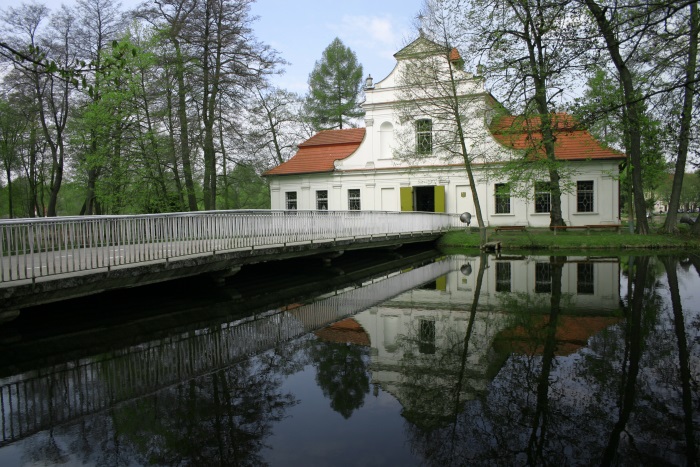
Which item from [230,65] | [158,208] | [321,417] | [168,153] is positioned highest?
[230,65]

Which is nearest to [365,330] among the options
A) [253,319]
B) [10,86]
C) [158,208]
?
[253,319]

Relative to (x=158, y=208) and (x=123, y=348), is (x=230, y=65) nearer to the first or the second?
(x=158, y=208)

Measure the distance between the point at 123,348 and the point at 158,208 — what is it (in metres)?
16.9

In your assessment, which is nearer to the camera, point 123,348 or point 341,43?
point 123,348

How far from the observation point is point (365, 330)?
295 inches

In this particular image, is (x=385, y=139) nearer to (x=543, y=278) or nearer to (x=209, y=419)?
(x=543, y=278)

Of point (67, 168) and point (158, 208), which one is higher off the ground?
point (67, 168)

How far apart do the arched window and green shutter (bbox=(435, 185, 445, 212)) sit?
367 cm

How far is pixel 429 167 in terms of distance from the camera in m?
27.2

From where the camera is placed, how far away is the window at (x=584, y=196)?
2492 centimetres

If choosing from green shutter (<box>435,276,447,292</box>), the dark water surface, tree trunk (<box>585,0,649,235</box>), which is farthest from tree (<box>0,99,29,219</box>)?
tree trunk (<box>585,0,649,235</box>)

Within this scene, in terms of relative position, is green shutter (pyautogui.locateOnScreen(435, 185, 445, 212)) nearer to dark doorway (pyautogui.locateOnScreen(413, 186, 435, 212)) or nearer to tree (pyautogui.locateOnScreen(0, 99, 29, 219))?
dark doorway (pyautogui.locateOnScreen(413, 186, 435, 212))

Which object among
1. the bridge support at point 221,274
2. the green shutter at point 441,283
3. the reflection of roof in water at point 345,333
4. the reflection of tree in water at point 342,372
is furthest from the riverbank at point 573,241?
the reflection of tree in water at point 342,372

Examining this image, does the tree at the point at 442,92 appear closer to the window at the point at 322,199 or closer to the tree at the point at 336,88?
the window at the point at 322,199
